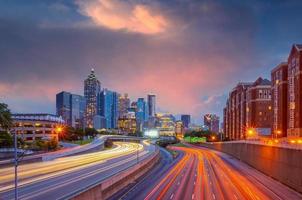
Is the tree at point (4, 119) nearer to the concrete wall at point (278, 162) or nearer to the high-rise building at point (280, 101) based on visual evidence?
the concrete wall at point (278, 162)

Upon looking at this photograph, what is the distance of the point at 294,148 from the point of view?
6272 cm

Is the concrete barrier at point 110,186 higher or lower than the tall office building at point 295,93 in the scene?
lower

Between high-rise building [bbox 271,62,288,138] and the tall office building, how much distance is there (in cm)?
780

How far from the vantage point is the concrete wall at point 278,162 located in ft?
203

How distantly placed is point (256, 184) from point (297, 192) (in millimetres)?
11615

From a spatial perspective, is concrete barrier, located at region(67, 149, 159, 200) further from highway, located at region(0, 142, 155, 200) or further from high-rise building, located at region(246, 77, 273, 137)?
high-rise building, located at region(246, 77, 273, 137)

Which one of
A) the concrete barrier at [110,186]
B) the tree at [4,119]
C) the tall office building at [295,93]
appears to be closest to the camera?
the concrete barrier at [110,186]

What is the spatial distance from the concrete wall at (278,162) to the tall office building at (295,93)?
1838 cm

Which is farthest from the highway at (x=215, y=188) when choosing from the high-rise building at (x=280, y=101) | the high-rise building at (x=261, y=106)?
the high-rise building at (x=261, y=106)

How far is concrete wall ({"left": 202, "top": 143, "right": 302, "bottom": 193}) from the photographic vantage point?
61878mm

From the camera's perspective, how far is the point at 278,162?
7456 centimetres

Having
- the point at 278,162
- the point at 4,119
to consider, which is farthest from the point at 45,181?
the point at 278,162

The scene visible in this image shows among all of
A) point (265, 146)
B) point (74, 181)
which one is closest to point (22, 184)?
point (74, 181)

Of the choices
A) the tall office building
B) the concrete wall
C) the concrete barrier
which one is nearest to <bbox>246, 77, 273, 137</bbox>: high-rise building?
the tall office building
